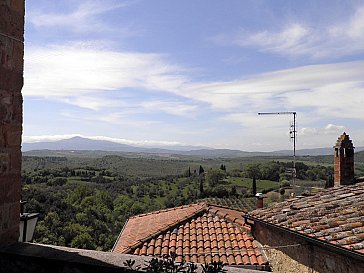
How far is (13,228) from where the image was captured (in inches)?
78.6

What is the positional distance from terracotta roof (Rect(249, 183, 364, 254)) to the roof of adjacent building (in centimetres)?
83

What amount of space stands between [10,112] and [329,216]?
231 inches

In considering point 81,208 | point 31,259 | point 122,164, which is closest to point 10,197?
point 31,259

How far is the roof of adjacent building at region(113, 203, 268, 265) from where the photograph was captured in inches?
297

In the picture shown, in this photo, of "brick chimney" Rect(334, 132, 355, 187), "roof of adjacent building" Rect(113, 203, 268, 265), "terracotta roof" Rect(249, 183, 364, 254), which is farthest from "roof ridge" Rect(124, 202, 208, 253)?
"brick chimney" Rect(334, 132, 355, 187)

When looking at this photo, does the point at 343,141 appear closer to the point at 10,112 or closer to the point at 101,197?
the point at 10,112

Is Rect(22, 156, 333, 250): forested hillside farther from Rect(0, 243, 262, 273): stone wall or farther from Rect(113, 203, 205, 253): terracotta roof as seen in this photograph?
Rect(0, 243, 262, 273): stone wall

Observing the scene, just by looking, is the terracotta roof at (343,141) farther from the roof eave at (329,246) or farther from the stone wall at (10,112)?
the stone wall at (10,112)

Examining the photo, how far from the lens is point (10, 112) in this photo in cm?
197

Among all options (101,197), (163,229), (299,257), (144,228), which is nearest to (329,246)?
(299,257)

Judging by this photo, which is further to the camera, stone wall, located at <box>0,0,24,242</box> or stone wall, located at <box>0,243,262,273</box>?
stone wall, located at <box>0,0,24,242</box>

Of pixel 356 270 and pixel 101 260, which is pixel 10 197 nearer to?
pixel 101 260

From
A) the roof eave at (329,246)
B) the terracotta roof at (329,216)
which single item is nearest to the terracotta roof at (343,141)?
the terracotta roof at (329,216)

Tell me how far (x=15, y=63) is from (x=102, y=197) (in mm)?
31181
